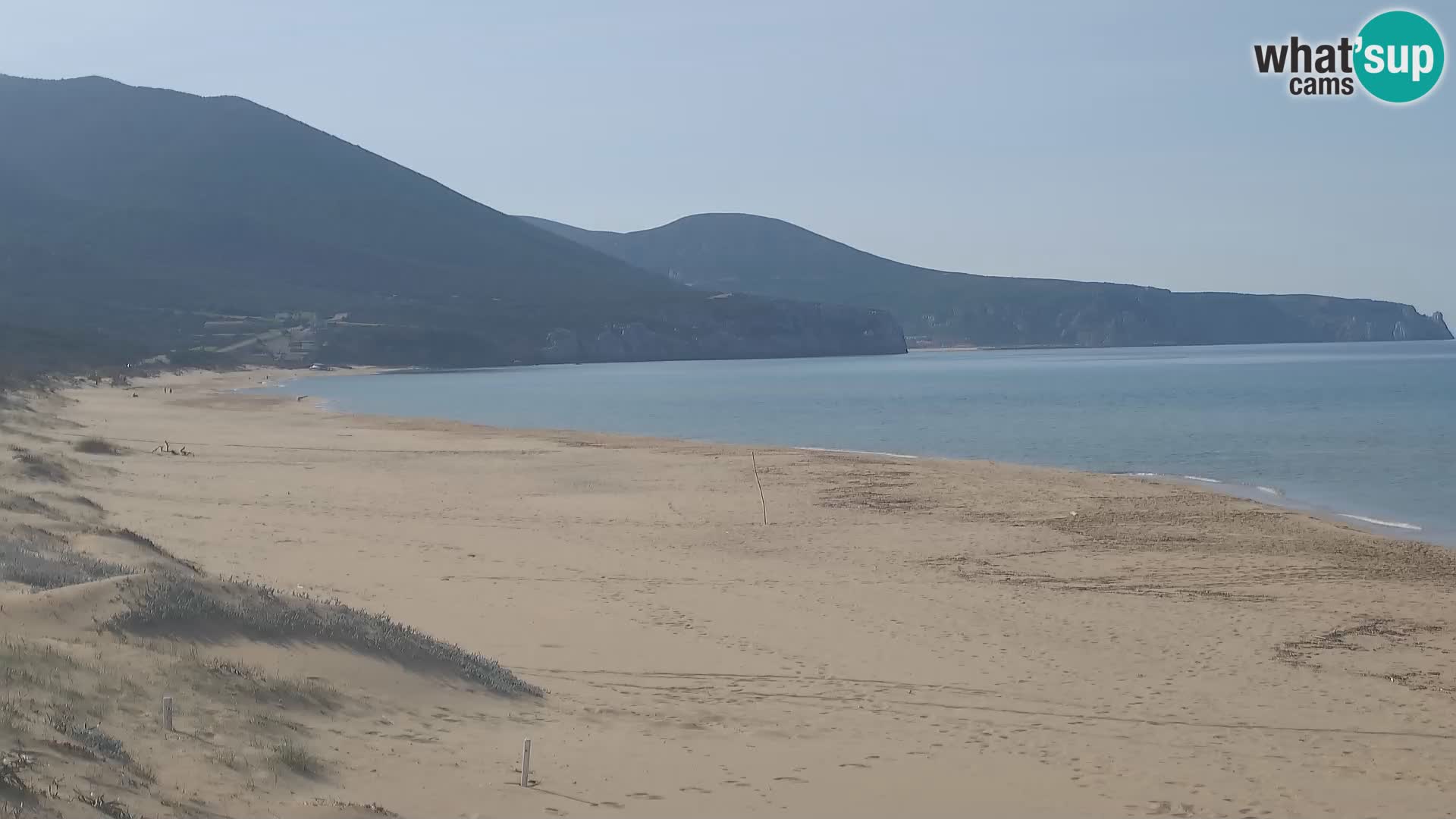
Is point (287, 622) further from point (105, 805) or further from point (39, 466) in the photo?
point (39, 466)

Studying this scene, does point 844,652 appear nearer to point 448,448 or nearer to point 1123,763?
point 1123,763

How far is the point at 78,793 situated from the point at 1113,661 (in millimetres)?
9588

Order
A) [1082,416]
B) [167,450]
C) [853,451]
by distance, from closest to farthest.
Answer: [167,450] < [853,451] < [1082,416]

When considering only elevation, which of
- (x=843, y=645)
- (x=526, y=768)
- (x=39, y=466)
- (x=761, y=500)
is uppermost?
(x=39, y=466)

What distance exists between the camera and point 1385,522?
23.8 meters

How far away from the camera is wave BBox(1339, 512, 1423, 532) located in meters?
23.2

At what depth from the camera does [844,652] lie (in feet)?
40.0

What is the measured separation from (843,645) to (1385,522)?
16.4 metres

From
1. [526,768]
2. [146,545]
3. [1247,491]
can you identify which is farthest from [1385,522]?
[146,545]

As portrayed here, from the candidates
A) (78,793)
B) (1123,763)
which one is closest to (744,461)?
(1123,763)

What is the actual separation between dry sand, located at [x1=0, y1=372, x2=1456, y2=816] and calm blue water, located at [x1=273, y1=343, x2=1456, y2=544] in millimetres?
7548

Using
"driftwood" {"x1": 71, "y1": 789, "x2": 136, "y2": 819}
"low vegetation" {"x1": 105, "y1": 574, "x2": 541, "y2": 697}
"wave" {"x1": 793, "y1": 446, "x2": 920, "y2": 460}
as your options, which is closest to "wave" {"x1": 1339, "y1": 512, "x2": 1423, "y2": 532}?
"wave" {"x1": 793, "y1": 446, "x2": 920, "y2": 460}

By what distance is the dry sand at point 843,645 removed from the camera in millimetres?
7957

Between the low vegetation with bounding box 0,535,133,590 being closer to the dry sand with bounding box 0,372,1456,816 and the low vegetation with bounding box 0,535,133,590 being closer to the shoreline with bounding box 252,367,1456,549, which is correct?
the dry sand with bounding box 0,372,1456,816
